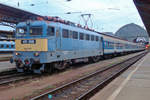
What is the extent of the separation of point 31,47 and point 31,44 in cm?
19

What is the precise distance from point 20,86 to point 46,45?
300 centimetres

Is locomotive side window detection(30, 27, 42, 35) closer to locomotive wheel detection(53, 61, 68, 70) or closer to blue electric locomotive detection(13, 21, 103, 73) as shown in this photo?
blue electric locomotive detection(13, 21, 103, 73)

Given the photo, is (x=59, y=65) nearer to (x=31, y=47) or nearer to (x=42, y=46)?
(x=42, y=46)

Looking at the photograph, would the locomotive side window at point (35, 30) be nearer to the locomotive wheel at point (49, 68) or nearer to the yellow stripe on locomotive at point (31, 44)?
the yellow stripe on locomotive at point (31, 44)

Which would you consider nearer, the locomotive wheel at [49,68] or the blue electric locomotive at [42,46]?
the blue electric locomotive at [42,46]

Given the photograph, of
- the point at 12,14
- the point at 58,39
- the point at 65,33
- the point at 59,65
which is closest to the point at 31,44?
the point at 58,39

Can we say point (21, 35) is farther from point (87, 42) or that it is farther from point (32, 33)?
point (87, 42)

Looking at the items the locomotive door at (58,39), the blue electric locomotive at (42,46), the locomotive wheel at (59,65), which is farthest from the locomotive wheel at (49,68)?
the locomotive door at (58,39)

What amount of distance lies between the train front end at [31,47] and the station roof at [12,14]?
19.2 metres

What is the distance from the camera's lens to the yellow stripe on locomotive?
10.3 metres

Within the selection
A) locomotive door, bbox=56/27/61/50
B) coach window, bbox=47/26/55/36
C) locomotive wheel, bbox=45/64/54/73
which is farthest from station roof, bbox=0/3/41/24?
locomotive wheel, bbox=45/64/54/73

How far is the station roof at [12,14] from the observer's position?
28.6 m

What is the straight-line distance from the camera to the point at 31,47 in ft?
34.7

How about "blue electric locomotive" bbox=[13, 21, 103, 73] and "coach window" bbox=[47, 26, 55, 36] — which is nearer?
"blue electric locomotive" bbox=[13, 21, 103, 73]
